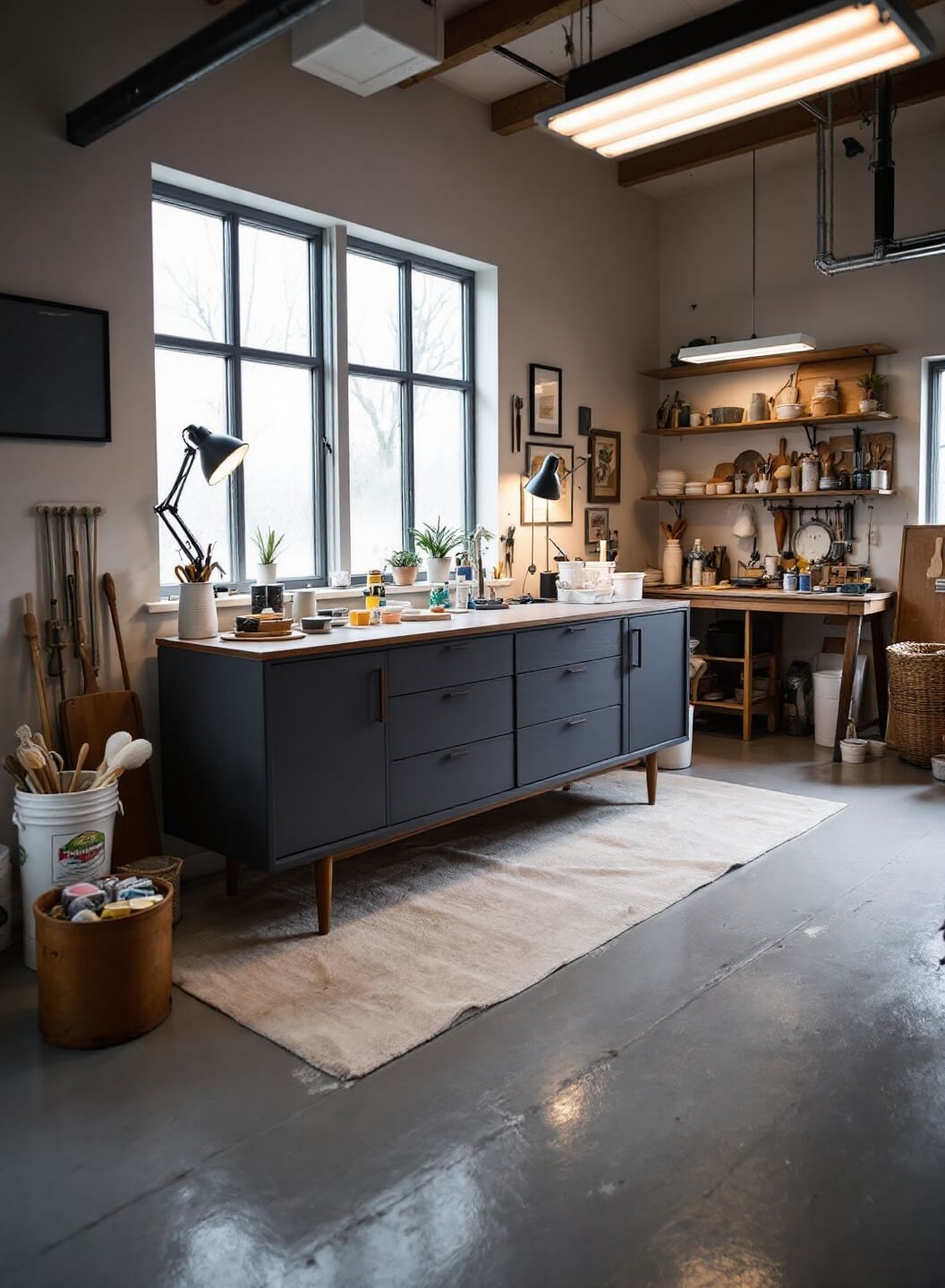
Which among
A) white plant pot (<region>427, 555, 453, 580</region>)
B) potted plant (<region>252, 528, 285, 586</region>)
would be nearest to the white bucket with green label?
potted plant (<region>252, 528, 285, 586</region>)

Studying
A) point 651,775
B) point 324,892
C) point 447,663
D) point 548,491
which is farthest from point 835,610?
point 324,892

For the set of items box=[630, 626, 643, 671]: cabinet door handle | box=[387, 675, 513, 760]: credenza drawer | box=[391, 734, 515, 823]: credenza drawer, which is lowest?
box=[391, 734, 515, 823]: credenza drawer

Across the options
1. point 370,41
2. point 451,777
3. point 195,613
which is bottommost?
point 451,777

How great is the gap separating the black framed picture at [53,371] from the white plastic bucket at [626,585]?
8.46 feet

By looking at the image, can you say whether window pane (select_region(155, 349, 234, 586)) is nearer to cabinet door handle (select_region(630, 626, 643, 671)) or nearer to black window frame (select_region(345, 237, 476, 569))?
black window frame (select_region(345, 237, 476, 569))

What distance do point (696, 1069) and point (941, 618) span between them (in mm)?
4177

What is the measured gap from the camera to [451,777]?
12.4 ft

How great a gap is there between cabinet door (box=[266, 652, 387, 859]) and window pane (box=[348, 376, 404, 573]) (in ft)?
5.36

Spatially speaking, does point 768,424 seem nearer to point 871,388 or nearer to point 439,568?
point 871,388

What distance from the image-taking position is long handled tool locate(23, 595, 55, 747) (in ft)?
11.1

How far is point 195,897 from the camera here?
3658mm

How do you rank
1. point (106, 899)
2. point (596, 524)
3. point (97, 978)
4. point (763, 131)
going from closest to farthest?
point (97, 978), point (106, 899), point (763, 131), point (596, 524)

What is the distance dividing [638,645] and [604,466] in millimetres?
2155

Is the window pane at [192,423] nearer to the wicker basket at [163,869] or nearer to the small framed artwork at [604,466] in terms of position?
the wicker basket at [163,869]
